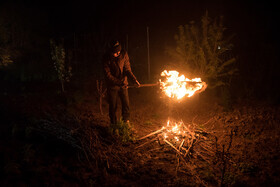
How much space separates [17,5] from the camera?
47.5ft

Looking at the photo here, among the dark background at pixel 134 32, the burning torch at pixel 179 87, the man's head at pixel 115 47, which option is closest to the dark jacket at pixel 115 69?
the man's head at pixel 115 47

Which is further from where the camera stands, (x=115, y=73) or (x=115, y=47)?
(x=115, y=73)

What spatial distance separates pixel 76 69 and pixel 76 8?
26.9 ft

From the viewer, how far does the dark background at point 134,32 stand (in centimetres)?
1017

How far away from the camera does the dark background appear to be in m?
10.2

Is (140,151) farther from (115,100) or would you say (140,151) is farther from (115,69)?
(115,69)

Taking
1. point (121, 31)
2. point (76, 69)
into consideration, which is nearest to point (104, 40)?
point (121, 31)

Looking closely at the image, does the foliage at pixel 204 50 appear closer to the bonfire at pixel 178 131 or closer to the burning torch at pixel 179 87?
the bonfire at pixel 178 131

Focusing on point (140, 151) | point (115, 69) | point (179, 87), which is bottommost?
point (140, 151)

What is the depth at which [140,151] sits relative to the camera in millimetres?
4906

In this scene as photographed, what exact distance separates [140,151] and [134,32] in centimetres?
1125

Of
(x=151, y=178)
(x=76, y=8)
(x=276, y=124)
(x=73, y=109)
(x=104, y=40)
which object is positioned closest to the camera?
(x=151, y=178)

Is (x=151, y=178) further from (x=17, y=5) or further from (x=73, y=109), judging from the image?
(x=17, y=5)

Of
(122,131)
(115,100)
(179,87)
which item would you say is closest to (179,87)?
(179,87)
